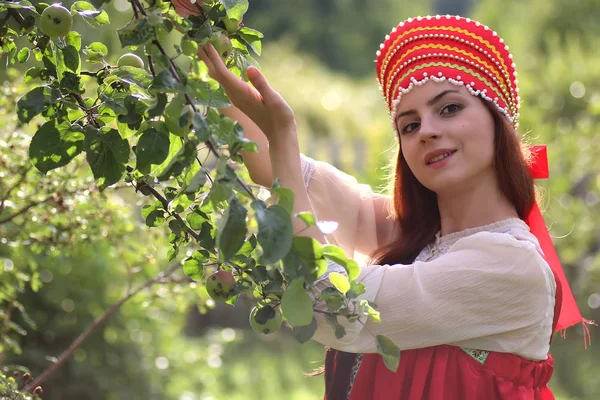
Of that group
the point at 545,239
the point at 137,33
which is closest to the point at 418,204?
the point at 545,239

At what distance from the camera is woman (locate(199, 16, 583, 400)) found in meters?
1.61

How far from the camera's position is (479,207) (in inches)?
74.3

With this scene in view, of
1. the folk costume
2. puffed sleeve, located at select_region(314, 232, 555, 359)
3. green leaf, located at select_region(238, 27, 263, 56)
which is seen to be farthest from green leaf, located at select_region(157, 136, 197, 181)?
puffed sleeve, located at select_region(314, 232, 555, 359)

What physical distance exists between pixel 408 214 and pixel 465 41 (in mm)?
454

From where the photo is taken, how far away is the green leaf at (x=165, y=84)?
99 centimetres

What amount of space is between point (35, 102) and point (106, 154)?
120 mm

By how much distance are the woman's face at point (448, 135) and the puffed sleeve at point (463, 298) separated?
0.21m

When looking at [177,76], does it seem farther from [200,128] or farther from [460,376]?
[460,376]

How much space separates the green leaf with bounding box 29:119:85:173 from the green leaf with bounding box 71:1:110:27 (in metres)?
0.16

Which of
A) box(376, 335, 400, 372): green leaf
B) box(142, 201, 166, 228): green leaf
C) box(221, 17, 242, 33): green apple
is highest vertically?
box(221, 17, 242, 33): green apple

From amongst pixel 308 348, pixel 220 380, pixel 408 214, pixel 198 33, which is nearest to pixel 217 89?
pixel 198 33

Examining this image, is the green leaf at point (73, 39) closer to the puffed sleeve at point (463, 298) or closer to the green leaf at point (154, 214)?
the green leaf at point (154, 214)

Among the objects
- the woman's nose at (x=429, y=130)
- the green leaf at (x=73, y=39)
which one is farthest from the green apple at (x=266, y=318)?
the woman's nose at (x=429, y=130)

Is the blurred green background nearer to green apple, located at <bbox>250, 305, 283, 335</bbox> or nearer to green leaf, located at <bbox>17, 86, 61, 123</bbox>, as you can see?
green leaf, located at <bbox>17, 86, 61, 123</bbox>
